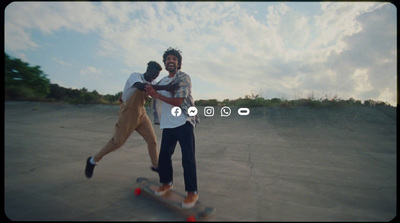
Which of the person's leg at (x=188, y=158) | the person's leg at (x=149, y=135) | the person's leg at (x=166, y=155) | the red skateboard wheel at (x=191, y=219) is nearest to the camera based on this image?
the red skateboard wheel at (x=191, y=219)

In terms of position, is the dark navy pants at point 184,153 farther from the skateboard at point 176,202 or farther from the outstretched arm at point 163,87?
the outstretched arm at point 163,87

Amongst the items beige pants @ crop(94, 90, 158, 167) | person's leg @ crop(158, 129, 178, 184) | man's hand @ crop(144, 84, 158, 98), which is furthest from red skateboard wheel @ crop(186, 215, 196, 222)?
beige pants @ crop(94, 90, 158, 167)

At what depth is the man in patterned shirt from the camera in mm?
2562

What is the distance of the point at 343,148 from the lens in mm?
5348

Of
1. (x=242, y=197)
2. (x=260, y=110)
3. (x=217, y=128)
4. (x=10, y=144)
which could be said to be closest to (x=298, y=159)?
(x=242, y=197)

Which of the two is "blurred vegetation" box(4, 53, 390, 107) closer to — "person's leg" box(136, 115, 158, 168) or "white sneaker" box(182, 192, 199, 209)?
"person's leg" box(136, 115, 158, 168)

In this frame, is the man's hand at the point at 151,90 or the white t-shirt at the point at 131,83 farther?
the white t-shirt at the point at 131,83

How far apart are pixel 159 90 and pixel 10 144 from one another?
4.60 m

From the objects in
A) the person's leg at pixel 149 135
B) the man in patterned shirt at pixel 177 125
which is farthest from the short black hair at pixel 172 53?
the person's leg at pixel 149 135

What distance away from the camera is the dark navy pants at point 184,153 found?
8.40ft

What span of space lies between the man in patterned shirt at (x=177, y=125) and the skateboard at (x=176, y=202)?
0.19 feet

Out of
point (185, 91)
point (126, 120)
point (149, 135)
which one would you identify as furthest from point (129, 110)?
point (185, 91)

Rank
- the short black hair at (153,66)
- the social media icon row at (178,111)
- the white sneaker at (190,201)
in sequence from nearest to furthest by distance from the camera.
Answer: the white sneaker at (190,201)
the social media icon row at (178,111)
the short black hair at (153,66)

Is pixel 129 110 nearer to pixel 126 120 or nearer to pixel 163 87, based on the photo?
pixel 126 120
